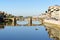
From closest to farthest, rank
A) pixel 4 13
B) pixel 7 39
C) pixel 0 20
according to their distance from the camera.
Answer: pixel 7 39 → pixel 0 20 → pixel 4 13

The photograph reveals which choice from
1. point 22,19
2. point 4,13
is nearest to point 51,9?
point 22,19

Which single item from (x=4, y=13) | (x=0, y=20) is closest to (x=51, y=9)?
(x=4, y=13)

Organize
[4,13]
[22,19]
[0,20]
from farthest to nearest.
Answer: [4,13] < [22,19] < [0,20]

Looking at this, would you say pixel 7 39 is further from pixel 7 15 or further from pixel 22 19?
pixel 7 15

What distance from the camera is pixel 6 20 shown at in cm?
11769

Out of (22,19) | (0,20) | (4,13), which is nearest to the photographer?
(0,20)

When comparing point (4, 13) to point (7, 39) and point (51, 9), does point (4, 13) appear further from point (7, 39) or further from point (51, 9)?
point (7, 39)

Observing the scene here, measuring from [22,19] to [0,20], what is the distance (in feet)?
76.6

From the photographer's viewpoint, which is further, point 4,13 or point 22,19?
point 4,13

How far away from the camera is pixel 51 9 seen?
14438 centimetres

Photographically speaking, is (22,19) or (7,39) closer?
(7,39)

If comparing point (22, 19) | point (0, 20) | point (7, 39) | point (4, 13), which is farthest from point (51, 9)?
point (7, 39)

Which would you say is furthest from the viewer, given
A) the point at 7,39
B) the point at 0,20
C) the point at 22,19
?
the point at 22,19

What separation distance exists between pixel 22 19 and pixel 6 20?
16.7 meters
